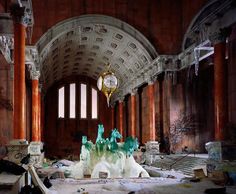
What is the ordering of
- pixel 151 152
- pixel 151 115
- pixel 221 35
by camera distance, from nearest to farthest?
pixel 221 35
pixel 151 152
pixel 151 115

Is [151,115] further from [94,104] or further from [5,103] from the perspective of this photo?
[94,104]

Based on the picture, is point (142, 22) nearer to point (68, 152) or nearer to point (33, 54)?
point (33, 54)

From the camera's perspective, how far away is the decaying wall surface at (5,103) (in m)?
18.6

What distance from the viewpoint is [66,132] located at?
1446 inches

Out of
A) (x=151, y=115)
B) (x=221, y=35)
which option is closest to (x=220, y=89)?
(x=221, y=35)

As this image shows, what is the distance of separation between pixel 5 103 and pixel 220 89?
10.1 meters

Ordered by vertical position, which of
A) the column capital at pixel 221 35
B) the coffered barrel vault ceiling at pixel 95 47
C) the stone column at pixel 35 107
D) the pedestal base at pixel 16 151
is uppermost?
the coffered barrel vault ceiling at pixel 95 47

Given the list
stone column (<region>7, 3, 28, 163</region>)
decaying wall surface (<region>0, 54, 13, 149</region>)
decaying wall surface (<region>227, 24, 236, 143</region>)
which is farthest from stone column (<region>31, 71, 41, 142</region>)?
decaying wall surface (<region>227, 24, 236, 143</region>)

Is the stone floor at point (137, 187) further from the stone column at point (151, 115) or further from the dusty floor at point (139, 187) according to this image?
the stone column at point (151, 115)

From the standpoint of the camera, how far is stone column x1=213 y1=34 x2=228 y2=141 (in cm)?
1427

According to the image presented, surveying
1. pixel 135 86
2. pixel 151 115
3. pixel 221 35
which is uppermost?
pixel 221 35

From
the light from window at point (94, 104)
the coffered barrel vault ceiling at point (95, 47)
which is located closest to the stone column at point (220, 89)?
the coffered barrel vault ceiling at point (95, 47)

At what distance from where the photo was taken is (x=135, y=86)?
1094 inches

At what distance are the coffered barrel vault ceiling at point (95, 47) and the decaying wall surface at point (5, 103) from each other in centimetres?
238
